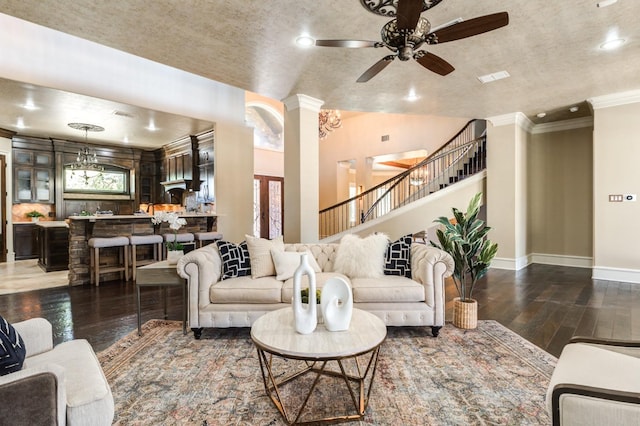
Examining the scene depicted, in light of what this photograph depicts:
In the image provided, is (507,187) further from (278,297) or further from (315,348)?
(315,348)

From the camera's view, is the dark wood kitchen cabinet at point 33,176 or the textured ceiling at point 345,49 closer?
the textured ceiling at point 345,49

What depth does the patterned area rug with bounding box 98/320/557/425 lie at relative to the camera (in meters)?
1.91

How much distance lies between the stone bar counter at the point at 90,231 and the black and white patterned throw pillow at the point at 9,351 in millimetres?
4645

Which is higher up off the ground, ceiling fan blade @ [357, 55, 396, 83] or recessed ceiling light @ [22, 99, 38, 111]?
recessed ceiling light @ [22, 99, 38, 111]

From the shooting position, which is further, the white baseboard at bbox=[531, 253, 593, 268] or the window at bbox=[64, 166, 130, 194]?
the window at bbox=[64, 166, 130, 194]

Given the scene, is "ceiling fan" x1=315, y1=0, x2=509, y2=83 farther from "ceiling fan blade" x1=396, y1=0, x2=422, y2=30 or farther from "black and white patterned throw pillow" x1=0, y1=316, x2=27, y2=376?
"black and white patterned throw pillow" x1=0, y1=316, x2=27, y2=376

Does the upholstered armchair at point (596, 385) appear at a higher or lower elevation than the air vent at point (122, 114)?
lower

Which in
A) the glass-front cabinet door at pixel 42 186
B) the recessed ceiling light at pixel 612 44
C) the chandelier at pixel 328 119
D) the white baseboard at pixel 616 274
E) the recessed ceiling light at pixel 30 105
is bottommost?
the white baseboard at pixel 616 274

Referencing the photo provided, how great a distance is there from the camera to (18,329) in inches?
66.5

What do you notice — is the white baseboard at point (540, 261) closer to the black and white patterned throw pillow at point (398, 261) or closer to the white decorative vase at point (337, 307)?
the black and white patterned throw pillow at point (398, 261)

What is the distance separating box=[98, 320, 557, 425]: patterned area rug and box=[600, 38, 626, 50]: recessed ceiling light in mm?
3302

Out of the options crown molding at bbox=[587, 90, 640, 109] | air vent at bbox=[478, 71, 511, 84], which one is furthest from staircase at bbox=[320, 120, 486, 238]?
air vent at bbox=[478, 71, 511, 84]

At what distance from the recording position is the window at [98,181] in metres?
8.80

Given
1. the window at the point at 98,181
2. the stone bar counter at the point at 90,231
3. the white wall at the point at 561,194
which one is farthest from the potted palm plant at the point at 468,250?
the window at the point at 98,181
